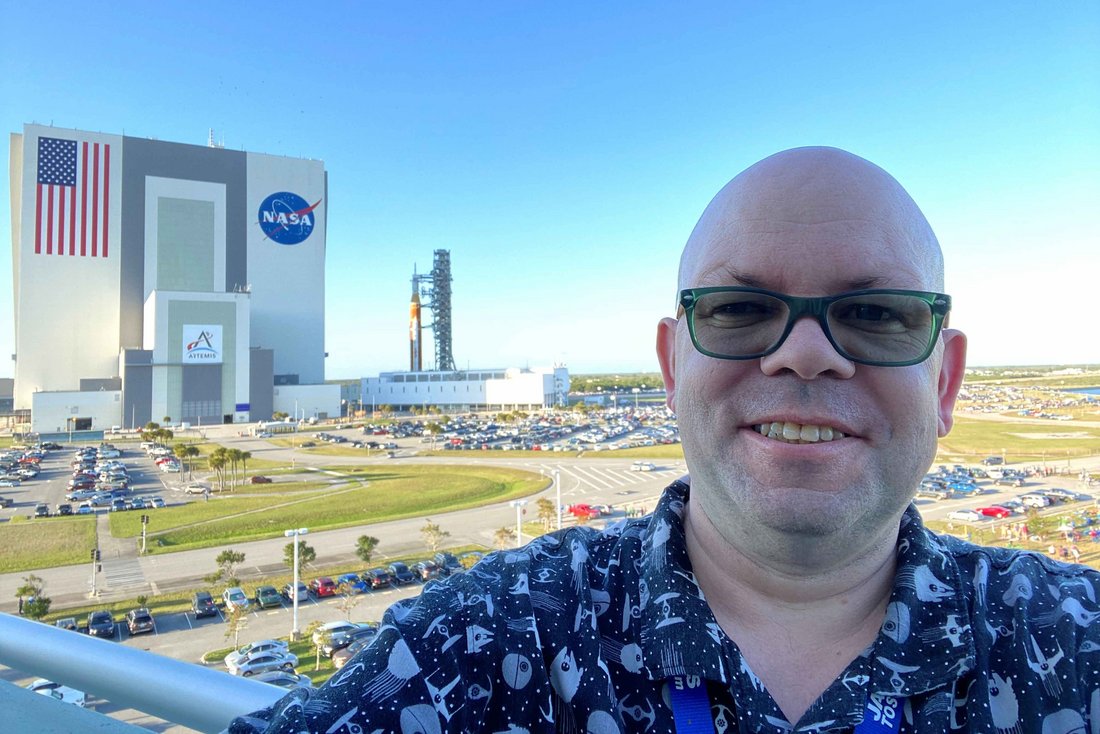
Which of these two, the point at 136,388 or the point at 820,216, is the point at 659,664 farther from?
the point at 136,388

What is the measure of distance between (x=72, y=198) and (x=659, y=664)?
2830cm

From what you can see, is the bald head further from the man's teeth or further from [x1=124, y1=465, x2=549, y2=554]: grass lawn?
[x1=124, y1=465, x2=549, y2=554]: grass lawn

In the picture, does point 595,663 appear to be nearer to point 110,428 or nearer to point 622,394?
point 110,428

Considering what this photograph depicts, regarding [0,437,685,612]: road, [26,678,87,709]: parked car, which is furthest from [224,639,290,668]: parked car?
[26,678,87,709]: parked car

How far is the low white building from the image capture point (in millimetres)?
28453

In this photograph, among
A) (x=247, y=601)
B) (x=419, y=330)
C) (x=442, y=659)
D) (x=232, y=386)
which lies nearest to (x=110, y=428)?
(x=232, y=386)

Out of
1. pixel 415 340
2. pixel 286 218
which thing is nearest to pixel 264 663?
pixel 286 218

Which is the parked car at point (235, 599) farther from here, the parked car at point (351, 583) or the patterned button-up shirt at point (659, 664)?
the patterned button-up shirt at point (659, 664)

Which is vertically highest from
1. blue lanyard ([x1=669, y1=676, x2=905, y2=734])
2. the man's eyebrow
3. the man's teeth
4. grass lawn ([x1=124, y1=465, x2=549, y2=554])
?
the man's eyebrow

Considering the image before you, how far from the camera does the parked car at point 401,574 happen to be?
535cm

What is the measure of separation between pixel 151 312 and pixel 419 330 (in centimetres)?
1415

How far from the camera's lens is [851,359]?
49 cm

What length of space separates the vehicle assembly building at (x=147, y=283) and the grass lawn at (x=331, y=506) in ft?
39.5

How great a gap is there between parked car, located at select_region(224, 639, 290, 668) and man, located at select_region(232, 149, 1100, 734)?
3413mm
